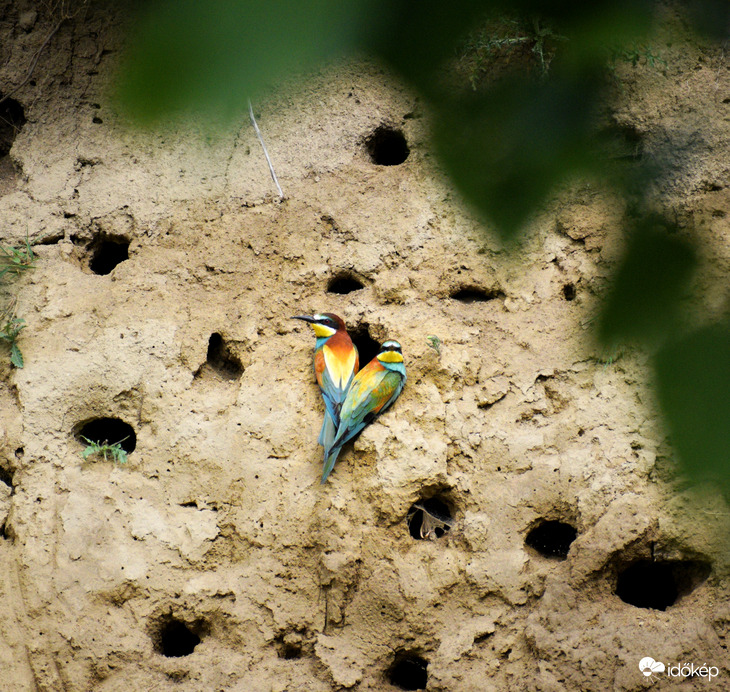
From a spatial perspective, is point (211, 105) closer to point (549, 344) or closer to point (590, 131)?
point (590, 131)

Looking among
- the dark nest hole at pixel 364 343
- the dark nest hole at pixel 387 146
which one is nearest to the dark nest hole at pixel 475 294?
the dark nest hole at pixel 364 343

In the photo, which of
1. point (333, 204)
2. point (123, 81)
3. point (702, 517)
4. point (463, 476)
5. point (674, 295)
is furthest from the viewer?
point (333, 204)

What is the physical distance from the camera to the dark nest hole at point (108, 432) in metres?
3.62

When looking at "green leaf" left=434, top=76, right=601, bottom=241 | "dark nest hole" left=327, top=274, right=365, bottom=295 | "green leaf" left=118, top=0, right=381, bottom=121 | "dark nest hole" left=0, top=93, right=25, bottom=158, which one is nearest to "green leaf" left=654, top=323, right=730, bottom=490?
"green leaf" left=434, top=76, right=601, bottom=241

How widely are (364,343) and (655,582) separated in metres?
1.62

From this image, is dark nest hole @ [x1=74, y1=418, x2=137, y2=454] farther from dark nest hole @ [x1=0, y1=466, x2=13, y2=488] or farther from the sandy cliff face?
dark nest hole @ [x1=0, y1=466, x2=13, y2=488]

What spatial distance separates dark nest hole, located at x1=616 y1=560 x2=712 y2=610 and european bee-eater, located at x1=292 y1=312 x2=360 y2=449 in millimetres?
1276

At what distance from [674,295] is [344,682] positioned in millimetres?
2473

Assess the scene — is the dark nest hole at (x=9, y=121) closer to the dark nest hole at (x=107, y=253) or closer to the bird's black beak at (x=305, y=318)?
the dark nest hole at (x=107, y=253)

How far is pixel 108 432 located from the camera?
3721 mm

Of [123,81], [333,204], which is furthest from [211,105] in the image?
[333,204]

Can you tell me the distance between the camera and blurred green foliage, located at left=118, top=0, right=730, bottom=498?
34.9 inches

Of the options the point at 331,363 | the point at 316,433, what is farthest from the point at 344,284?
the point at 316,433

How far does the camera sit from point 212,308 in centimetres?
379
